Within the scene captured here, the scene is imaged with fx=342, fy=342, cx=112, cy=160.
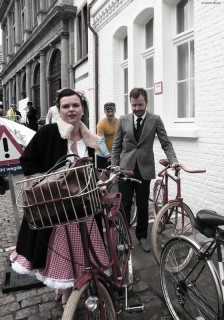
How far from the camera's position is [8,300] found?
3090 mm

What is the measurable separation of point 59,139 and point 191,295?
146 cm

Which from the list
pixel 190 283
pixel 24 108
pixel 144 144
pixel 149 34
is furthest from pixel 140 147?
pixel 24 108

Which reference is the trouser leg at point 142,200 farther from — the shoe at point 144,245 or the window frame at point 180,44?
the window frame at point 180,44

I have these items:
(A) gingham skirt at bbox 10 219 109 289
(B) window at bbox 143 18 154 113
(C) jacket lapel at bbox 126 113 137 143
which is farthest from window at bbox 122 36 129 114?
(A) gingham skirt at bbox 10 219 109 289

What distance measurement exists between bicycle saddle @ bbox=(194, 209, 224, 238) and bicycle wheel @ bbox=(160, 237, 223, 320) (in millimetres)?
183

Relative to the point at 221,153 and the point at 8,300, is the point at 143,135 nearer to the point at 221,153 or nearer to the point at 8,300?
the point at 221,153

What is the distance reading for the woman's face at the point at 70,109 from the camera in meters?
2.54

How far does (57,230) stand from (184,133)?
348cm

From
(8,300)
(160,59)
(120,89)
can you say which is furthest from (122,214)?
(120,89)

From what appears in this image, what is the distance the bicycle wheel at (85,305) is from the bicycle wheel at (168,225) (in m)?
1.35

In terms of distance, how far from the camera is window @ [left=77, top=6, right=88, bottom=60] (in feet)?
39.9

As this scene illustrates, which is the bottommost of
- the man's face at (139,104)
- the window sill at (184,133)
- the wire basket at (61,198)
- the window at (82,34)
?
the wire basket at (61,198)

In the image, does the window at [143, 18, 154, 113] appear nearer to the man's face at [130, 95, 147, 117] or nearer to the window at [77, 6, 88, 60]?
the man's face at [130, 95, 147, 117]

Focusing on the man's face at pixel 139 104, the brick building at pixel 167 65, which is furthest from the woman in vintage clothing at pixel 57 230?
the brick building at pixel 167 65
